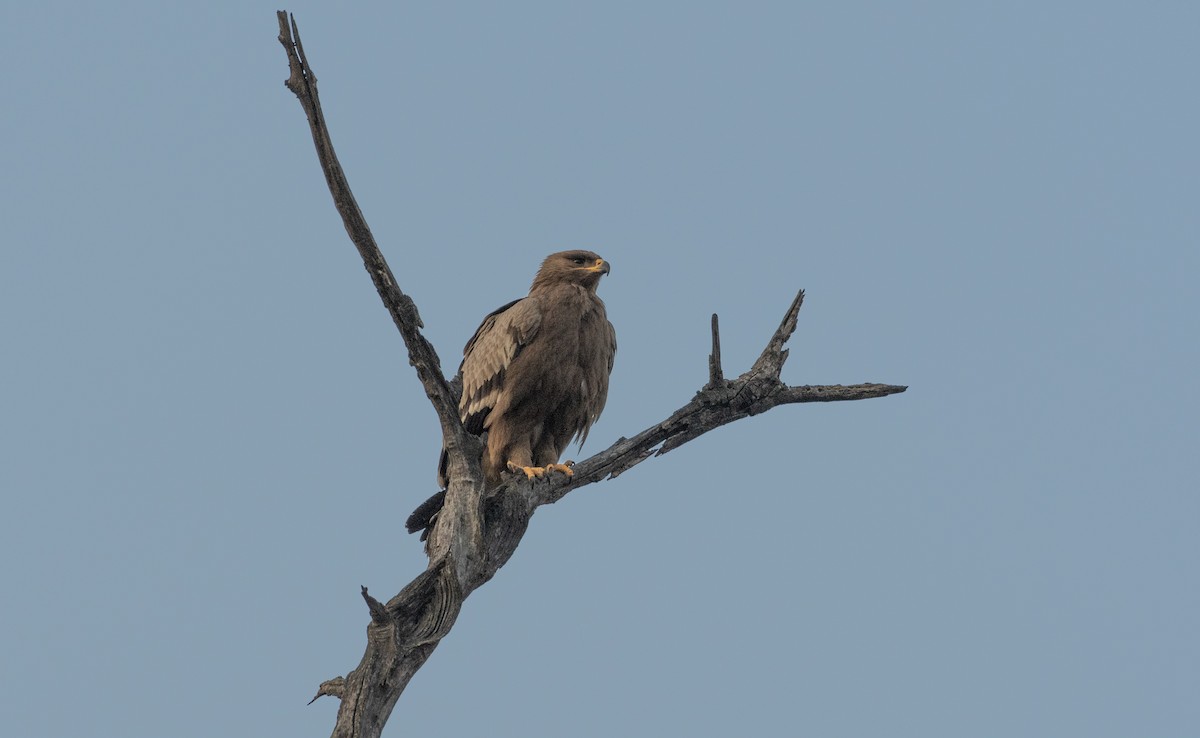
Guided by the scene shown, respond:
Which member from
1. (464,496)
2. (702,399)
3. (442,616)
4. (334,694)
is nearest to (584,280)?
Result: (702,399)

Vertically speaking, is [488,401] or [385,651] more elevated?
[488,401]

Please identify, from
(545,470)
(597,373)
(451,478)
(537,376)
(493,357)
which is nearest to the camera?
(451,478)

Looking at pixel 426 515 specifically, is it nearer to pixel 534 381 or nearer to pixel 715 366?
pixel 534 381

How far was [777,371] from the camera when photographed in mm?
8070

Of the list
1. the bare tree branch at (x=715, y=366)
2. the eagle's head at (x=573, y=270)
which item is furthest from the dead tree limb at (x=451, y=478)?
the eagle's head at (x=573, y=270)

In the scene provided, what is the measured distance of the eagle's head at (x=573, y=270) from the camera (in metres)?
8.77

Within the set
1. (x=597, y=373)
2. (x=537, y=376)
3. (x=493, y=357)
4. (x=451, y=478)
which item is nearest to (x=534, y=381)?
(x=537, y=376)

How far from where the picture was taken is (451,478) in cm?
736

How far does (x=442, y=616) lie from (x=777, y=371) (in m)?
2.85

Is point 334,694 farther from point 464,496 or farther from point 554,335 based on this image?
point 554,335

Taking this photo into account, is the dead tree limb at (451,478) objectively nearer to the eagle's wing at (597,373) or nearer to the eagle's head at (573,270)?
the eagle's wing at (597,373)

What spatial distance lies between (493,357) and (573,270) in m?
1.05

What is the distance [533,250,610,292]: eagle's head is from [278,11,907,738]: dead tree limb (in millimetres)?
1410

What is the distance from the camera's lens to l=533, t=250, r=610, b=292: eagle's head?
8.77 metres
